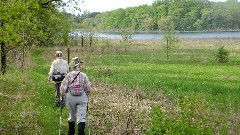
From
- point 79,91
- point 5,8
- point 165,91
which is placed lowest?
point 165,91

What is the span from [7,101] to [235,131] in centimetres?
872

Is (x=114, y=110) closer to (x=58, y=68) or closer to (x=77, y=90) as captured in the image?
(x=58, y=68)

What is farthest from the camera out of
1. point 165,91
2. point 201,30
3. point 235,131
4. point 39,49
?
point 201,30

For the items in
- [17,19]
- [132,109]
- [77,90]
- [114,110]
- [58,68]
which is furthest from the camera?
[17,19]

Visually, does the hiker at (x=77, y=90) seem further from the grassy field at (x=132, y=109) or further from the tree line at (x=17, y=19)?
the tree line at (x=17, y=19)

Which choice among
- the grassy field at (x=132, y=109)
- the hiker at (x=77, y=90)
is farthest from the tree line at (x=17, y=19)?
the hiker at (x=77, y=90)

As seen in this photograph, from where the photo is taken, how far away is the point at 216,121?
450 inches

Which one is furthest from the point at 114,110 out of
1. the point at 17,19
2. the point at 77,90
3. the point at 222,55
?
the point at 222,55

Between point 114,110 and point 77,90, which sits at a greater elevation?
point 77,90

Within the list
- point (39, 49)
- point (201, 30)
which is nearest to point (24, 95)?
point (39, 49)

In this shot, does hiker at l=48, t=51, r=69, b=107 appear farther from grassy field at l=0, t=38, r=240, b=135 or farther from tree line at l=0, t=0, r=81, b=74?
tree line at l=0, t=0, r=81, b=74

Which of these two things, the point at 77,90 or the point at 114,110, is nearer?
the point at 77,90

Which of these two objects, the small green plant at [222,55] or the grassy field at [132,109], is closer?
the grassy field at [132,109]

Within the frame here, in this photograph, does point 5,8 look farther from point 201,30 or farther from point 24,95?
point 201,30
